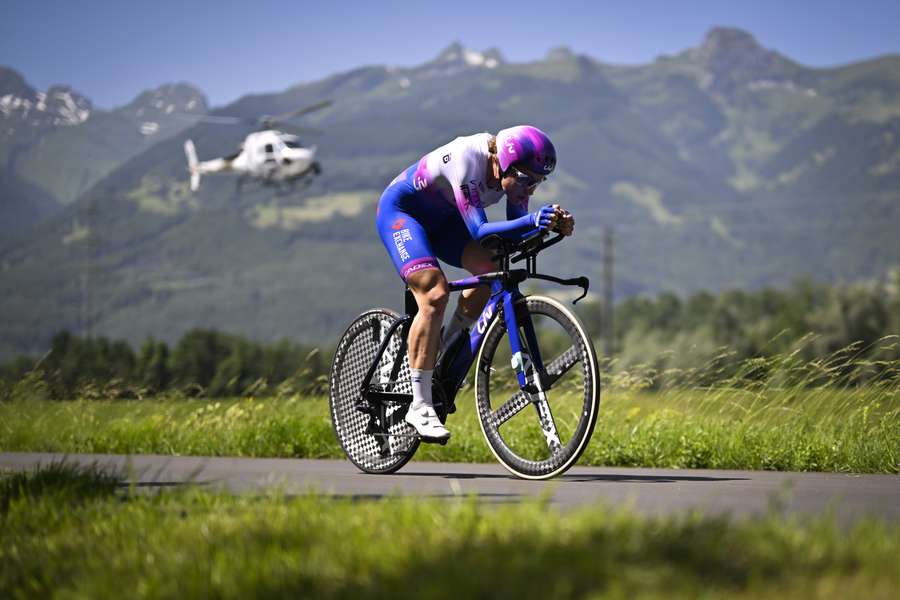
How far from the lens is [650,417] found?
9.70 metres

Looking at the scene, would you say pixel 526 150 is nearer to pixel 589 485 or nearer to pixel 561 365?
pixel 561 365

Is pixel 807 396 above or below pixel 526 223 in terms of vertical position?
below

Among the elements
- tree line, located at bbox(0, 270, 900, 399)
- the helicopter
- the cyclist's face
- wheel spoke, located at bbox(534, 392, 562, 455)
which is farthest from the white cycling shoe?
the helicopter

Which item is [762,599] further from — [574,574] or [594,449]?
[594,449]

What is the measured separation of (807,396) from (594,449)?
1.99 m

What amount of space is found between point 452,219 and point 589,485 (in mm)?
1997

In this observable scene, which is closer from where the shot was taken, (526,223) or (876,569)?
(876,569)

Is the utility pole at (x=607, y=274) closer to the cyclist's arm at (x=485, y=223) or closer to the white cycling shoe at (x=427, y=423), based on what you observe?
the white cycling shoe at (x=427, y=423)

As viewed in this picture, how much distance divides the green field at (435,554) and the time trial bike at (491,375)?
2.36 meters

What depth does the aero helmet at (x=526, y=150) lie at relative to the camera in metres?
7.02

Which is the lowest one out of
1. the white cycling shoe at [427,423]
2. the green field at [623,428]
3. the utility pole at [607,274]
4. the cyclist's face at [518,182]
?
the utility pole at [607,274]

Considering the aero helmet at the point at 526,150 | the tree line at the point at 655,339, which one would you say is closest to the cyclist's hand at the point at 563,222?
the aero helmet at the point at 526,150

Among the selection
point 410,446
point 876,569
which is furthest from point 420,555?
point 410,446

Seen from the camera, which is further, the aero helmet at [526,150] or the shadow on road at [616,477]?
the shadow on road at [616,477]
